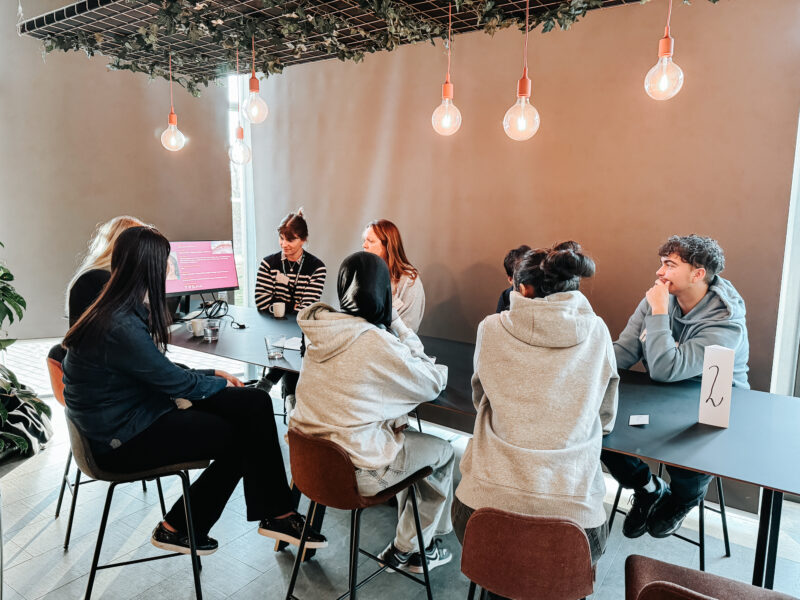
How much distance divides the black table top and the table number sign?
0.12 ft

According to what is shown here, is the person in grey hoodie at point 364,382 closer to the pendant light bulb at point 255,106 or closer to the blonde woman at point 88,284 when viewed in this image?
the blonde woman at point 88,284

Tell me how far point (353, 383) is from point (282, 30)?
6.97ft

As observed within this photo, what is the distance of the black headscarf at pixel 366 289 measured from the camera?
5.90ft

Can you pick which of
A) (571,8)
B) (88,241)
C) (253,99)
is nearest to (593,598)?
(571,8)

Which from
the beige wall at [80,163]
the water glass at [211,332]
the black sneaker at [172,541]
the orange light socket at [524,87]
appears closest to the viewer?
the black sneaker at [172,541]

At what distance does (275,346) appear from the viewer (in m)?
2.74

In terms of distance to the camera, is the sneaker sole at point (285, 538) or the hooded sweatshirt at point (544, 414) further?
the sneaker sole at point (285, 538)

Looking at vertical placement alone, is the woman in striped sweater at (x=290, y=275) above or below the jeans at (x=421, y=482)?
above

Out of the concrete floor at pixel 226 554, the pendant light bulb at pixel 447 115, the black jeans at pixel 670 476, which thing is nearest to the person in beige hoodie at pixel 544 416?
the black jeans at pixel 670 476

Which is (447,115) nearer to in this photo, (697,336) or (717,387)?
(697,336)

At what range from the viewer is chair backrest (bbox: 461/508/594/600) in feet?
4.10

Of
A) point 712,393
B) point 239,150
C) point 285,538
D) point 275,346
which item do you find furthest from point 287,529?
point 239,150

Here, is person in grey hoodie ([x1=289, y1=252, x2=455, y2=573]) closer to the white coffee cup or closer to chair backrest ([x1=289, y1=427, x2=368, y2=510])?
chair backrest ([x1=289, y1=427, x2=368, y2=510])

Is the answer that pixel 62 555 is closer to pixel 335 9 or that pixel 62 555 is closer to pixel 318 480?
pixel 318 480
